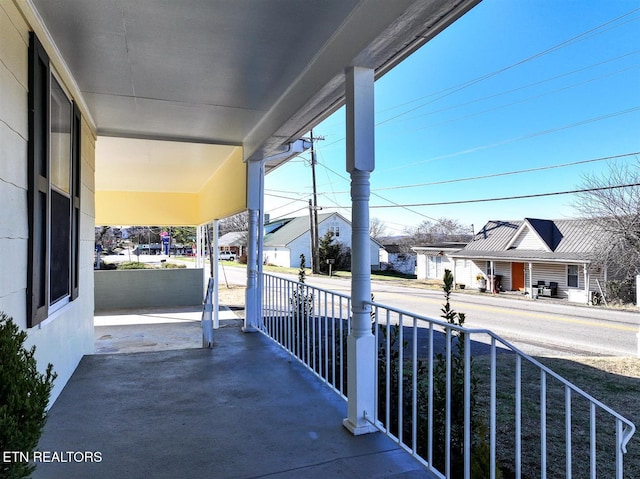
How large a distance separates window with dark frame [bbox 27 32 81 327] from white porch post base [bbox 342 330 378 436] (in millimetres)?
1839

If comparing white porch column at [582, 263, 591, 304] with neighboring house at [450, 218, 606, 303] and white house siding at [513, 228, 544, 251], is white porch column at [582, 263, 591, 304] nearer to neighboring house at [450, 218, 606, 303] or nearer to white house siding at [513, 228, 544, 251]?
neighboring house at [450, 218, 606, 303]

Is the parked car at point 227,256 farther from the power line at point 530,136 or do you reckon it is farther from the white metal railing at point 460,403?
the white metal railing at point 460,403

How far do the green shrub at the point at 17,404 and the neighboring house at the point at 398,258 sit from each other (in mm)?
30509

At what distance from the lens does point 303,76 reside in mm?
3031

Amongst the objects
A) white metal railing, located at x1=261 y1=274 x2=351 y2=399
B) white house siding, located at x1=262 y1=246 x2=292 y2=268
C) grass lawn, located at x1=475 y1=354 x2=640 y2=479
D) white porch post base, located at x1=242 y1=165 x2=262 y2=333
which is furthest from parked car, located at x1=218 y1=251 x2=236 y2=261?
white metal railing, located at x1=261 y1=274 x2=351 y2=399

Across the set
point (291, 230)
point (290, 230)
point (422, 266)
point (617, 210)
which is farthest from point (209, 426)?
point (290, 230)

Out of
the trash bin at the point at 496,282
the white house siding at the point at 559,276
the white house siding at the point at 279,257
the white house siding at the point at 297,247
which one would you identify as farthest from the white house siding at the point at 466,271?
the white house siding at the point at 279,257

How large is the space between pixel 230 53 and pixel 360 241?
5.02 ft

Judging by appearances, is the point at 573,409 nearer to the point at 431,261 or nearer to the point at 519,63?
the point at 519,63

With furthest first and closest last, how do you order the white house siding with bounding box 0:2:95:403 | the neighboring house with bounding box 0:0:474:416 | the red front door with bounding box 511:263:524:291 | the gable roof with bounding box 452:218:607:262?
the red front door with bounding box 511:263:524:291
the gable roof with bounding box 452:218:607:262
the neighboring house with bounding box 0:0:474:416
the white house siding with bounding box 0:2:95:403

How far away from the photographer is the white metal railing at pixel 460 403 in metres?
1.64

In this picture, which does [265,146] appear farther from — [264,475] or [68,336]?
[264,475]

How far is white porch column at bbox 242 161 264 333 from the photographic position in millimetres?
5172

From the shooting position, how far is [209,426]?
8.35 ft
